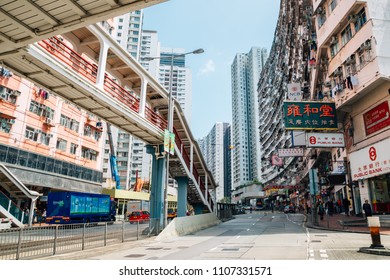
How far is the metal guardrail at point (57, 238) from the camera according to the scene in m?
9.32

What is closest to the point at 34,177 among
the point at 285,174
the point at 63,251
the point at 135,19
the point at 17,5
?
the point at 63,251

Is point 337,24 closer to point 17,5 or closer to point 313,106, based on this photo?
point 313,106

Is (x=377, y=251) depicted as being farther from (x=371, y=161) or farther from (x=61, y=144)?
(x=61, y=144)

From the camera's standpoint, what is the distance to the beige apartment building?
19516mm

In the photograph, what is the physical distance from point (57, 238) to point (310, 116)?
2138 centimetres

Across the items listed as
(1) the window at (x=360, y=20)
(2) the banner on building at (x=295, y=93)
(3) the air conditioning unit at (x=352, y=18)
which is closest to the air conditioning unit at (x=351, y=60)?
(1) the window at (x=360, y=20)

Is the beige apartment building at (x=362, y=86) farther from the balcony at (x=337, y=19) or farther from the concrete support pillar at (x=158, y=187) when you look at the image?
the concrete support pillar at (x=158, y=187)

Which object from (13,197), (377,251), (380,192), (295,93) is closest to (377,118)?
(380,192)

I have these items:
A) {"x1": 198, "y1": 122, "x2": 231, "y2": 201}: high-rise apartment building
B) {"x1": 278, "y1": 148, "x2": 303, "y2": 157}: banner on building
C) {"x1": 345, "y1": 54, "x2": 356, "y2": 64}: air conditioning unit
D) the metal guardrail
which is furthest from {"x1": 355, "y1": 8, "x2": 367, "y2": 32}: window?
{"x1": 198, "y1": 122, "x2": 231, "y2": 201}: high-rise apartment building

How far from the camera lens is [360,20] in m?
21.6

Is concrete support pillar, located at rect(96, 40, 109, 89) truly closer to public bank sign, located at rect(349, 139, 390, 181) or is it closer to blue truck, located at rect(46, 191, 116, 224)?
public bank sign, located at rect(349, 139, 390, 181)

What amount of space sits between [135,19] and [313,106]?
89.4 metres

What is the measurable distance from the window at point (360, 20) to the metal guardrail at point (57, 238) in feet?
68.0

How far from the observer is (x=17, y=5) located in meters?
7.05
